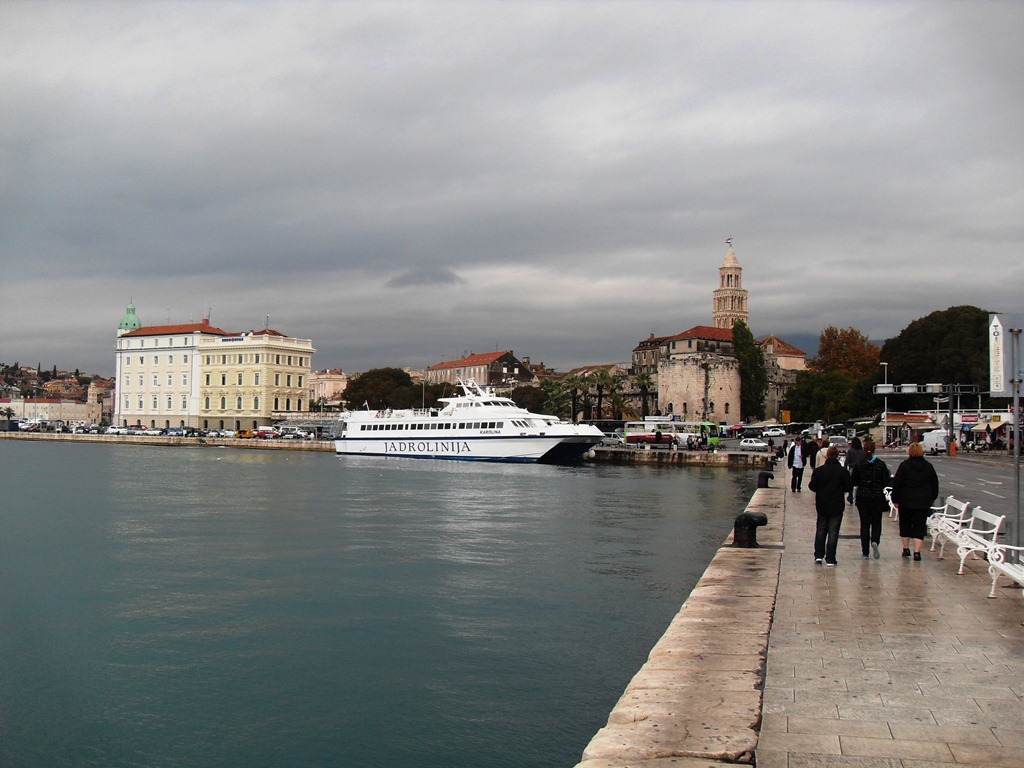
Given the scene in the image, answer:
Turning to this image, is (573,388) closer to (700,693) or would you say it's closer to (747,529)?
(747,529)

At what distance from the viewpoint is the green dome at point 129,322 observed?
126 meters

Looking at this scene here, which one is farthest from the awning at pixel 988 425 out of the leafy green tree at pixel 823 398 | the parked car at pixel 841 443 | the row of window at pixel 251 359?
the row of window at pixel 251 359

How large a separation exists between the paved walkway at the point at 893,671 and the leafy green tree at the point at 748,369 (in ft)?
298

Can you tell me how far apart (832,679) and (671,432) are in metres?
71.4

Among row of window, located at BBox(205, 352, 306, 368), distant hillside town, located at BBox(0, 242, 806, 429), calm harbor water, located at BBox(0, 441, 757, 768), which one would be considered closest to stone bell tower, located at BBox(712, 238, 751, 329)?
distant hillside town, located at BBox(0, 242, 806, 429)

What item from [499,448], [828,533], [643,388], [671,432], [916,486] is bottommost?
[499,448]

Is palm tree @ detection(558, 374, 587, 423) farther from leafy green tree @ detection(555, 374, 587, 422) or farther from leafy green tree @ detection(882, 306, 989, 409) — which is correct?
leafy green tree @ detection(882, 306, 989, 409)

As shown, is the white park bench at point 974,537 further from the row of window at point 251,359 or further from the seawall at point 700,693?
the row of window at point 251,359

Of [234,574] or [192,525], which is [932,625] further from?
[192,525]

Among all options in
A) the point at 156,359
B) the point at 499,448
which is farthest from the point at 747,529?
the point at 156,359

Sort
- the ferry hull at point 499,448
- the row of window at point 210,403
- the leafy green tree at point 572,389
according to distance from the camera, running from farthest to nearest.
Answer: the row of window at point 210,403
the leafy green tree at point 572,389
the ferry hull at point 499,448

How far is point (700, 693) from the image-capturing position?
6285 millimetres

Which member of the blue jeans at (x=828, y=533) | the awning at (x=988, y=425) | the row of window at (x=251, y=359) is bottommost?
the blue jeans at (x=828, y=533)

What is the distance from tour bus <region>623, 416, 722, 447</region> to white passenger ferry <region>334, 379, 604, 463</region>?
11.3 m
